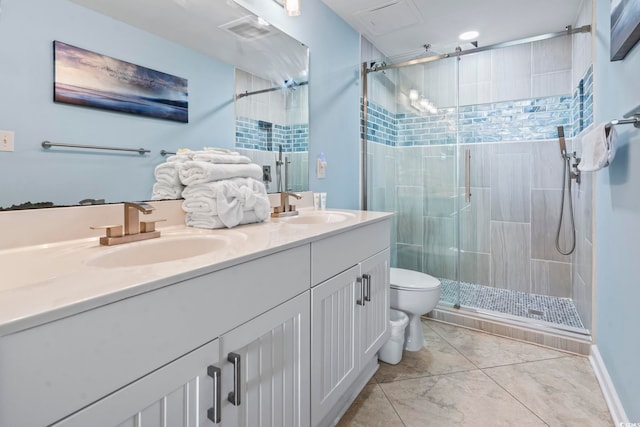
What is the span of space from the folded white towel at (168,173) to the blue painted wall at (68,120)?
25 millimetres

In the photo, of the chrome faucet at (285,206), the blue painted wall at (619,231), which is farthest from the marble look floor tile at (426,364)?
the chrome faucet at (285,206)

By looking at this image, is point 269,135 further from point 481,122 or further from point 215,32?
point 481,122

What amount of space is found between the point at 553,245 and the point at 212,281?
2.98m

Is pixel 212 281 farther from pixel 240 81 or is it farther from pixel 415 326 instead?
pixel 415 326

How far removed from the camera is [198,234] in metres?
1.14

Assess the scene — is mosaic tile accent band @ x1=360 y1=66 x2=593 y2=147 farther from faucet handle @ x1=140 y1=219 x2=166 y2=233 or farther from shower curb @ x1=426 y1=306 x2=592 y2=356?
faucet handle @ x1=140 y1=219 x2=166 y2=233

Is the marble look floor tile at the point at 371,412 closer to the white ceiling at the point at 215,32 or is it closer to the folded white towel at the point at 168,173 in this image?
the folded white towel at the point at 168,173

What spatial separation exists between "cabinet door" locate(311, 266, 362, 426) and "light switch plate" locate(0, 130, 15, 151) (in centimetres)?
95

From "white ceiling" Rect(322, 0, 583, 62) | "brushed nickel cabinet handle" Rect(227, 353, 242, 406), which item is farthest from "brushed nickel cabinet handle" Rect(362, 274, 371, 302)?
"white ceiling" Rect(322, 0, 583, 62)

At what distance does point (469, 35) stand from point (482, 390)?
2.55 m

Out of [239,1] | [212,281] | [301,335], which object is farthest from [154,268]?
[239,1]

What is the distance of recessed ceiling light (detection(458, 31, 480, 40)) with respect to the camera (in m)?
2.64

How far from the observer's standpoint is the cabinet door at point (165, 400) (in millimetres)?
568

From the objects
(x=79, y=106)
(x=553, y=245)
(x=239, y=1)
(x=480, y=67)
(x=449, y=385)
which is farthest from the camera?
(x=480, y=67)
